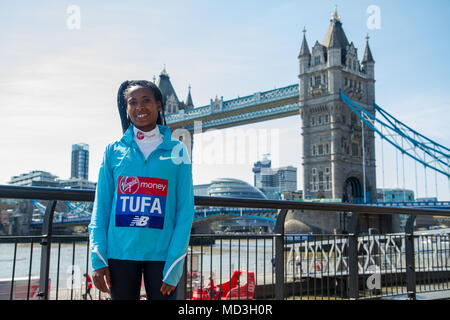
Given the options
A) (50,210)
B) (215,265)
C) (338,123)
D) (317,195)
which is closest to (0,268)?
(215,265)

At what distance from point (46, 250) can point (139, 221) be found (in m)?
0.75

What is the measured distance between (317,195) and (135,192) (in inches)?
1431

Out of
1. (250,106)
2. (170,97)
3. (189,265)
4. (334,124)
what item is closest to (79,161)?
(170,97)

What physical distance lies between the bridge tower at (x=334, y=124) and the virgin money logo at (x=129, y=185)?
117 feet

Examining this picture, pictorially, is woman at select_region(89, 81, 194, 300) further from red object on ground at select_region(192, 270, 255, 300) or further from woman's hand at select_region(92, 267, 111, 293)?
red object on ground at select_region(192, 270, 255, 300)

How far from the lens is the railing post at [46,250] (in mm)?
2209

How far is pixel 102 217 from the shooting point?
1.82m

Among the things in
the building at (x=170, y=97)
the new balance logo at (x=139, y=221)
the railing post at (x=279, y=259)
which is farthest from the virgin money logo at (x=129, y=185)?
the building at (x=170, y=97)

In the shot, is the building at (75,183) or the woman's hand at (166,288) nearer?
the woman's hand at (166,288)

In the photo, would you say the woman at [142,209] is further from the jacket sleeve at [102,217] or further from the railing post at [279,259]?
the railing post at [279,259]

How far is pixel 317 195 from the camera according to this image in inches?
1464

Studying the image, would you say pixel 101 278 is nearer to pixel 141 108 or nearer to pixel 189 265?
pixel 141 108
